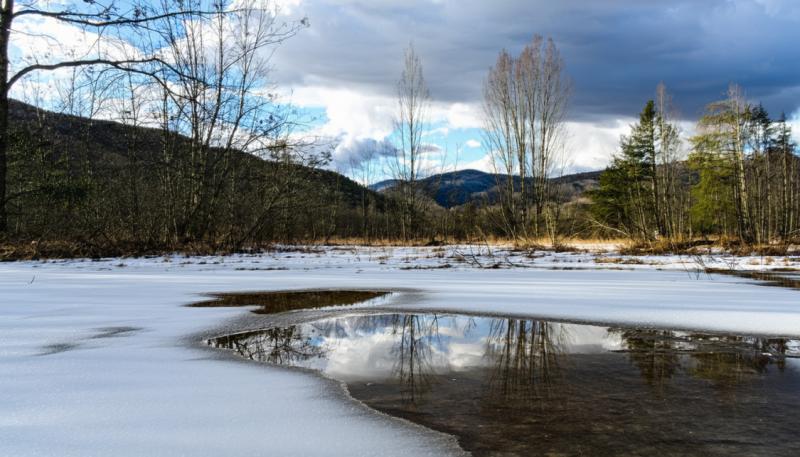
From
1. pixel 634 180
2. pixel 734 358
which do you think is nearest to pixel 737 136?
pixel 634 180

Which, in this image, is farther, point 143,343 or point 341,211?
point 341,211

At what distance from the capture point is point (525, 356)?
303 cm

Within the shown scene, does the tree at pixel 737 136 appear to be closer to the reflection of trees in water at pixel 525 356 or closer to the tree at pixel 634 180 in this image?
the tree at pixel 634 180

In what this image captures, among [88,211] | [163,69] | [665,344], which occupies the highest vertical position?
[163,69]

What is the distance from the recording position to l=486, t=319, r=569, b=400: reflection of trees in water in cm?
237

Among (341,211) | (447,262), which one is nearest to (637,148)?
(341,211)

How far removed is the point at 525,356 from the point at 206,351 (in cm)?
214

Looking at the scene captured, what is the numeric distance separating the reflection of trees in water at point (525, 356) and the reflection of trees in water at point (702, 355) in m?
0.49

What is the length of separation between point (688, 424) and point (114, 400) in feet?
8.13

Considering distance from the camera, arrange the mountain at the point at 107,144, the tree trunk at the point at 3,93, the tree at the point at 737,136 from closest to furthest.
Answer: the tree trunk at the point at 3,93, the mountain at the point at 107,144, the tree at the point at 737,136

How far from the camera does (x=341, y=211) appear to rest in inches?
1871

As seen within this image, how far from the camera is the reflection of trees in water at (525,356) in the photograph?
7.78ft

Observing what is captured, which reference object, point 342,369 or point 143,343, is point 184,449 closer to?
point 342,369

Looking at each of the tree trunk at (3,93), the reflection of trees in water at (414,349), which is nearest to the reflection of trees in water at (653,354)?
the reflection of trees in water at (414,349)
